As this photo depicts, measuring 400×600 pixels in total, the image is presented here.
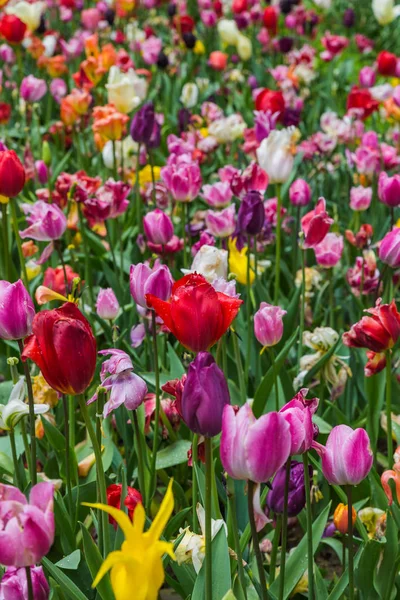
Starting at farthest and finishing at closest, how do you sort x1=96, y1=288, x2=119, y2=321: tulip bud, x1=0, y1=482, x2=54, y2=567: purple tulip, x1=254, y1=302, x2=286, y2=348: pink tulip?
x1=96, y1=288, x2=119, y2=321: tulip bud, x1=254, y1=302, x2=286, y2=348: pink tulip, x1=0, y1=482, x2=54, y2=567: purple tulip

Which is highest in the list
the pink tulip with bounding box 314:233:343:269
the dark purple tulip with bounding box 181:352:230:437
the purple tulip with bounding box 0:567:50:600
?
the dark purple tulip with bounding box 181:352:230:437

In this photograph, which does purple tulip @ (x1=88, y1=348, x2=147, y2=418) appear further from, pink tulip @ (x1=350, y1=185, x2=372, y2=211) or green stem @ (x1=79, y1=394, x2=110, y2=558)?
pink tulip @ (x1=350, y1=185, x2=372, y2=211)

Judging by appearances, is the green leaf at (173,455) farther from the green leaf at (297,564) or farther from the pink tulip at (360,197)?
the pink tulip at (360,197)

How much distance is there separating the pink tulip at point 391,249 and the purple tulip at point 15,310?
0.78 m

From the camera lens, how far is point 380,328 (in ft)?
4.58

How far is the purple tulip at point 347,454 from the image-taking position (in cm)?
111

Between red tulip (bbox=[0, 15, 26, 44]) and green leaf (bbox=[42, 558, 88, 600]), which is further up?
red tulip (bbox=[0, 15, 26, 44])

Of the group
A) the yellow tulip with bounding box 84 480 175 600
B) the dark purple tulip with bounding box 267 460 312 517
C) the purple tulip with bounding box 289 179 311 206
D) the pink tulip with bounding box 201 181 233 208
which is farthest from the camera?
the purple tulip with bounding box 289 179 311 206

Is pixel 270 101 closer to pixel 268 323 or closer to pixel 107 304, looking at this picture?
pixel 107 304

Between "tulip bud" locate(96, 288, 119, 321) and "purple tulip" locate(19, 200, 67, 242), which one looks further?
"purple tulip" locate(19, 200, 67, 242)

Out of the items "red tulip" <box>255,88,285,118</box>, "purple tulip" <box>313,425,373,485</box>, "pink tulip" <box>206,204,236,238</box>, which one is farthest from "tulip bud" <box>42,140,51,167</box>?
"purple tulip" <box>313,425,373,485</box>

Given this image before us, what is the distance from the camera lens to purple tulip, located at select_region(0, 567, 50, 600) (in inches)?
42.7

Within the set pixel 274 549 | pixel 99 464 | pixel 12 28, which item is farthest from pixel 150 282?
pixel 12 28

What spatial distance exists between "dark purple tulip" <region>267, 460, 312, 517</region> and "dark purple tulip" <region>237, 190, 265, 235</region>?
2.63 feet
